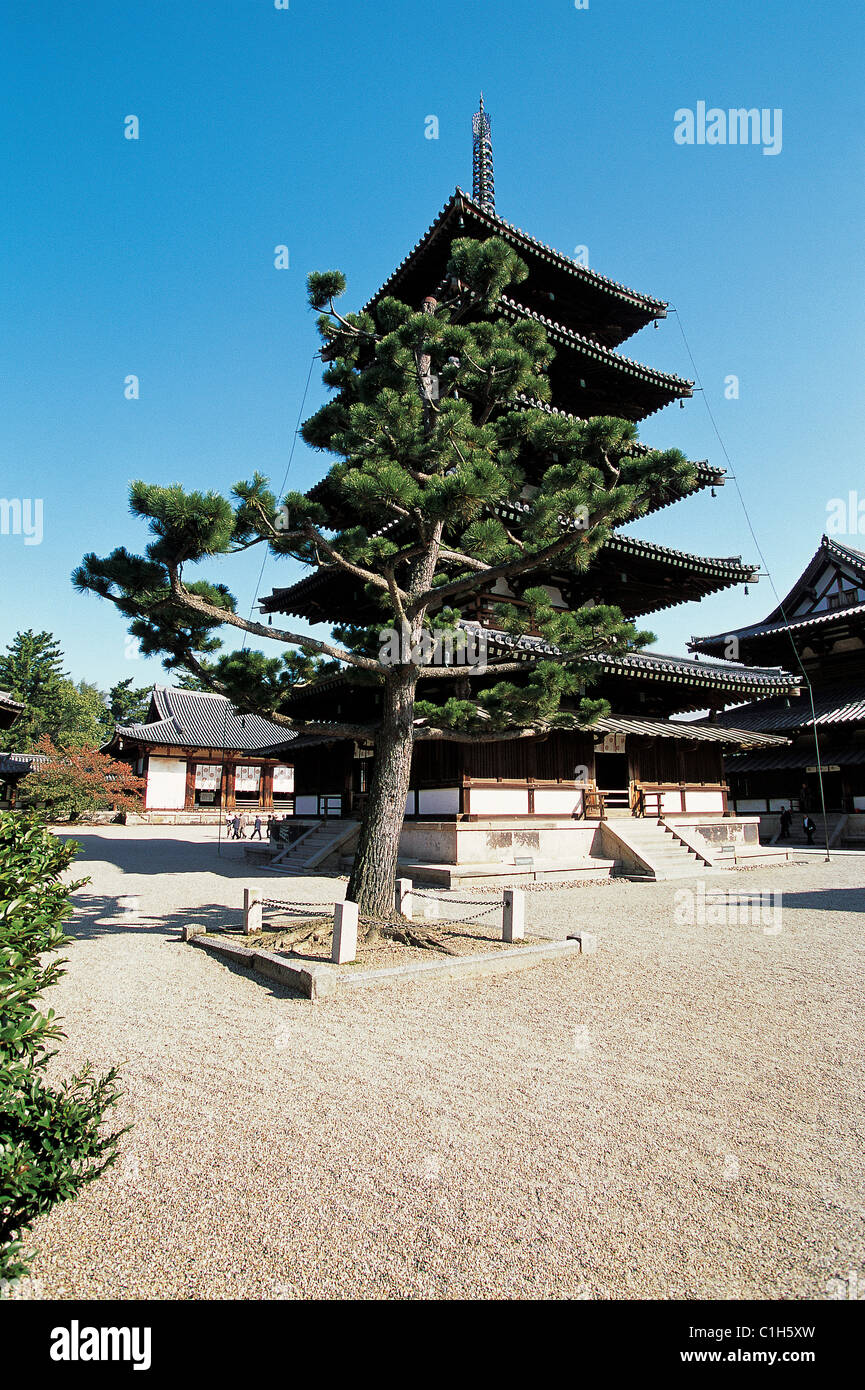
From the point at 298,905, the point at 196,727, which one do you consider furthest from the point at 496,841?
the point at 196,727

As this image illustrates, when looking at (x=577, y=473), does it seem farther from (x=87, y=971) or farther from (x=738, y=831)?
(x=738, y=831)

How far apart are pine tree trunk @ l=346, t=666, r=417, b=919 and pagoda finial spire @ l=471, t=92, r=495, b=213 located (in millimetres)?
16692

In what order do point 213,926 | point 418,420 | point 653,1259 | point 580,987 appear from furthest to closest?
point 213,926 → point 418,420 → point 580,987 → point 653,1259

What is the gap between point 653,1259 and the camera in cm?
287

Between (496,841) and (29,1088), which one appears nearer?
(29,1088)

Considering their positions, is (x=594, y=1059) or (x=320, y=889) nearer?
(x=594, y=1059)

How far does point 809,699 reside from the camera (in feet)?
90.9

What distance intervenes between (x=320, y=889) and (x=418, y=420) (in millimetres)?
9581

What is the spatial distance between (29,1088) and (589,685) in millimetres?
16589

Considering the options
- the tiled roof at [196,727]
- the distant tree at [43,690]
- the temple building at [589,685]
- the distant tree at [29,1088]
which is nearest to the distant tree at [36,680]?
the distant tree at [43,690]

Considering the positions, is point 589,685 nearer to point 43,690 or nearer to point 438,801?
point 438,801

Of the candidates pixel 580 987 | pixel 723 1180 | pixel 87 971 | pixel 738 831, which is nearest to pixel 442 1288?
pixel 723 1180

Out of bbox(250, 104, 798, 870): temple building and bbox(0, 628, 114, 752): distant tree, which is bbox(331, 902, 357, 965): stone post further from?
bbox(0, 628, 114, 752): distant tree
